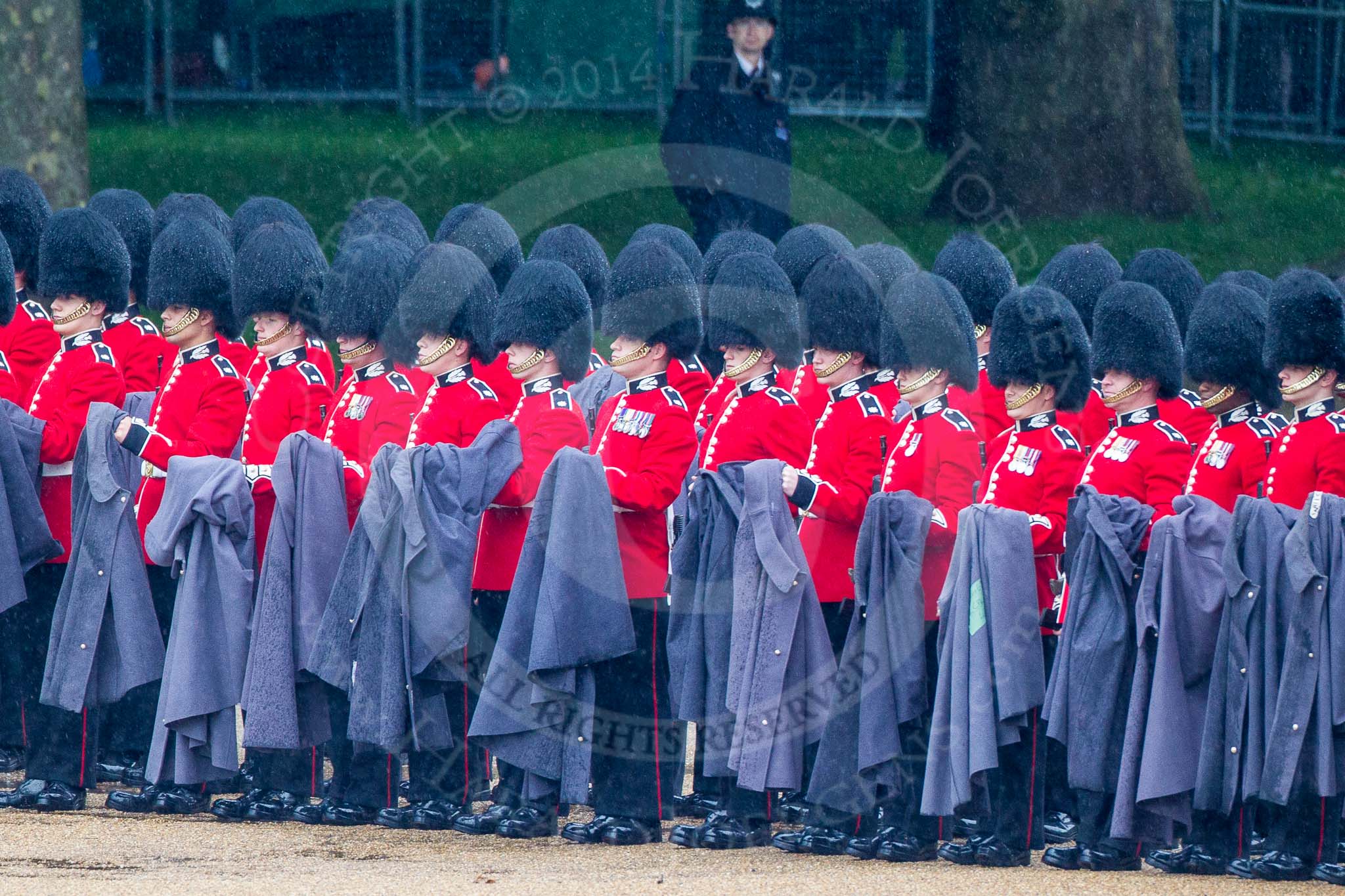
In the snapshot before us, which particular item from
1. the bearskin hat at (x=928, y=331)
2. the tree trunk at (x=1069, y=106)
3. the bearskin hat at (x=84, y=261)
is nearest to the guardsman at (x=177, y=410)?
the bearskin hat at (x=84, y=261)

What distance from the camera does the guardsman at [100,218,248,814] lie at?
6387 millimetres

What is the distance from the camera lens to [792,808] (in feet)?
21.4

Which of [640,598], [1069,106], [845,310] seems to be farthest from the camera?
[1069,106]

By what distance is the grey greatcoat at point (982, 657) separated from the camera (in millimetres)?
5648

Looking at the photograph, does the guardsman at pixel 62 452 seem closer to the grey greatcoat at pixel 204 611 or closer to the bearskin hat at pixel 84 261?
the bearskin hat at pixel 84 261

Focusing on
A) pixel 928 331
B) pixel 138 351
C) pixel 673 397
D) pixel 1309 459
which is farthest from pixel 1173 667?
pixel 138 351

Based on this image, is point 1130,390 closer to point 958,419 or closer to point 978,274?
point 958,419

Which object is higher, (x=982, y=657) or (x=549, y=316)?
(x=549, y=316)

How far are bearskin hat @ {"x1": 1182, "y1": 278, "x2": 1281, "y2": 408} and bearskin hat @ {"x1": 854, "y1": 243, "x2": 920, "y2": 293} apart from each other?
3.18 feet

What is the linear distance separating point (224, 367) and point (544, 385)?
0.95m

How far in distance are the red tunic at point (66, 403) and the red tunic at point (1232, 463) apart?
120 inches

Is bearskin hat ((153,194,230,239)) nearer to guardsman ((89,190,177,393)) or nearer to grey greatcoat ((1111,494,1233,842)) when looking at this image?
guardsman ((89,190,177,393))

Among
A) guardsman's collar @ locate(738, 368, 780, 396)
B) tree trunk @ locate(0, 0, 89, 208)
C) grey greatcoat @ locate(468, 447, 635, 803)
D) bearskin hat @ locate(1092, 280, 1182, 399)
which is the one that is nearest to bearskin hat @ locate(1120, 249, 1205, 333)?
bearskin hat @ locate(1092, 280, 1182, 399)

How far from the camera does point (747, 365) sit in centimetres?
628
